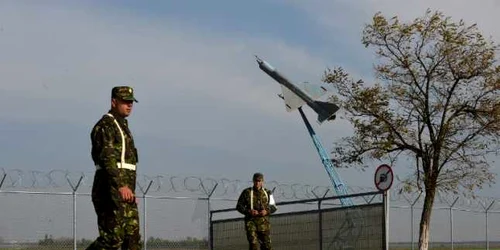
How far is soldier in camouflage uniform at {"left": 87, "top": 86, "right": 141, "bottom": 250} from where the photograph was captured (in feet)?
30.3

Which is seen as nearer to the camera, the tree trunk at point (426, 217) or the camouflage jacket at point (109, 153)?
the camouflage jacket at point (109, 153)

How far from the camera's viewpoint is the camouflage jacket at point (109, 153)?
925 centimetres

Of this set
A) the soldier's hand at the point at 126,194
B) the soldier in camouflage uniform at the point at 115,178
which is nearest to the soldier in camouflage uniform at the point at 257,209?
the soldier in camouflage uniform at the point at 115,178

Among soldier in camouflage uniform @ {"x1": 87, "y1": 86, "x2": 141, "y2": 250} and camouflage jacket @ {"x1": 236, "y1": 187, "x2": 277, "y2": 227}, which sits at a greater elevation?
soldier in camouflage uniform @ {"x1": 87, "y1": 86, "x2": 141, "y2": 250}

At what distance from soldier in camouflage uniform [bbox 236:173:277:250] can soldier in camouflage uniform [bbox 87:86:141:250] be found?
7897 millimetres

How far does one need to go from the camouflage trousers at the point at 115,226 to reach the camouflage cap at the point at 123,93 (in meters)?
1.07

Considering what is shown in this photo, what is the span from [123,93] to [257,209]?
829cm

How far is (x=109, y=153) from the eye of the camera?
9.28 m

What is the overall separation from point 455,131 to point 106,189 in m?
19.3

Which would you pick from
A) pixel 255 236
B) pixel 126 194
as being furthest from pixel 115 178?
pixel 255 236

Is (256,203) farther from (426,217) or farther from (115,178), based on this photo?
(426,217)

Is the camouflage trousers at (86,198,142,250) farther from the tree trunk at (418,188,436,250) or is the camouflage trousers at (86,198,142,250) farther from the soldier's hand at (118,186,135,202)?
the tree trunk at (418,188,436,250)

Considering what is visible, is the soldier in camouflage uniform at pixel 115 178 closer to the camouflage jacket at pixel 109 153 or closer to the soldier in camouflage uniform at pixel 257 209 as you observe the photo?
the camouflage jacket at pixel 109 153

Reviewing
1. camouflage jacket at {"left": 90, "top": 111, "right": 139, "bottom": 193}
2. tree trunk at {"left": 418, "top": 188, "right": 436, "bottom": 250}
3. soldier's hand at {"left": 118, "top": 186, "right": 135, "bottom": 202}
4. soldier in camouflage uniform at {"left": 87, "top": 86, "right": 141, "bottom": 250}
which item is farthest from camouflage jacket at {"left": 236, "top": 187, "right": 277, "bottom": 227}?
tree trunk at {"left": 418, "top": 188, "right": 436, "bottom": 250}
